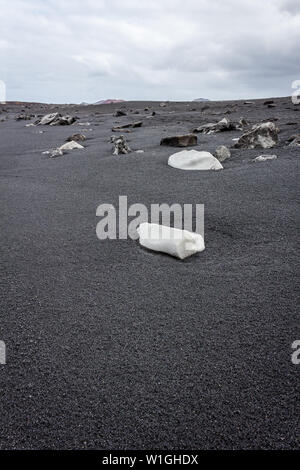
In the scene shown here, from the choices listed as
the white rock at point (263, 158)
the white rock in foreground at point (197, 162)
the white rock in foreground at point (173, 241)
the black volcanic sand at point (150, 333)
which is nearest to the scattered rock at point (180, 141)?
the white rock in foreground at point (197, 162)

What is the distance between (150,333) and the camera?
990 mm

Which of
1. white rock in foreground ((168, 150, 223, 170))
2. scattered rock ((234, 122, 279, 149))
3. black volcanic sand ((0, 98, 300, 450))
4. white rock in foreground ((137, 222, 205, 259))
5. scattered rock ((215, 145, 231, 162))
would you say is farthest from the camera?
scattered rock ((234, 122, 279, 149))

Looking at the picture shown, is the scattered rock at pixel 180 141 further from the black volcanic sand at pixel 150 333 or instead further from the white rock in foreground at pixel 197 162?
the black volcanic sand at pixel 150 333

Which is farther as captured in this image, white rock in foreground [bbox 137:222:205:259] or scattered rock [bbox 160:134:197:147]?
scattered rock [bbox 160:134:197:147]

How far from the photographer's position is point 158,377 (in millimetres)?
843

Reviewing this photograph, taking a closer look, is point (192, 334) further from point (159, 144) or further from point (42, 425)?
point (159, 144)

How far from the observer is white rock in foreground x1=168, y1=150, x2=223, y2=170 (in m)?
2.60

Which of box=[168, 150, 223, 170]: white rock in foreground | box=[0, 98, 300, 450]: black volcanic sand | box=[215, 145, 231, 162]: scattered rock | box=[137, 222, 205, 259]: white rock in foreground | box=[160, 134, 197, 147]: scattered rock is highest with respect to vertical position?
box=[160, 134, 197, 147]: scattered rock

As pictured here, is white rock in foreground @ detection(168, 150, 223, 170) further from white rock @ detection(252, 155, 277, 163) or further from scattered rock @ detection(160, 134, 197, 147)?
scattered rock @ detection(160, 134, 197, 147)

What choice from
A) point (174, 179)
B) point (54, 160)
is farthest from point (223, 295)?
point (54, 160)

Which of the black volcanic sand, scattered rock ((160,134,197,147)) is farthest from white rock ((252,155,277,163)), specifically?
scattered rock ((160,134,197,147))

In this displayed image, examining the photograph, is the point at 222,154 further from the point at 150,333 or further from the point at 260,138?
the point at 150,333

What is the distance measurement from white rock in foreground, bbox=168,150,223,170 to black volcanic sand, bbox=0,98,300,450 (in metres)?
0.66

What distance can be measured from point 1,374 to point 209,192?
157 centimetres
